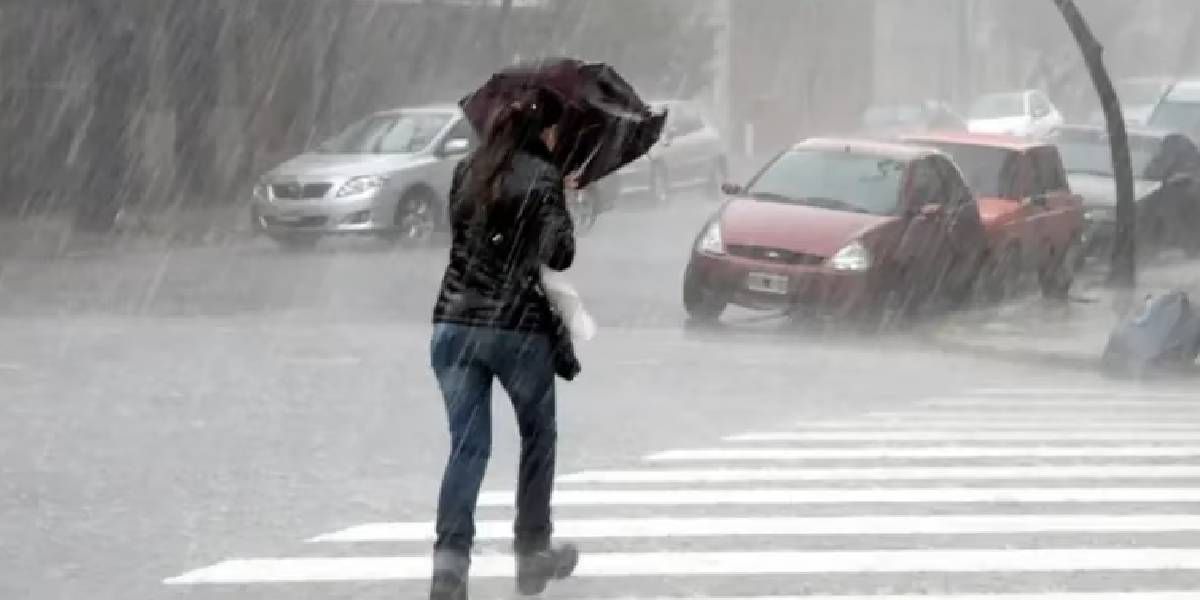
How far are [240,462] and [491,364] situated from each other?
339cm

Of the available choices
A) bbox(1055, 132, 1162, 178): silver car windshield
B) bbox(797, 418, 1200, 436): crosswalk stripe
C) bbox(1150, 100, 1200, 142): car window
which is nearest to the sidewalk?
bbox(1055, 132, 1162, 178): silver car windshield

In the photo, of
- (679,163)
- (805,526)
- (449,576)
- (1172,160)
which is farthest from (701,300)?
(679,163)

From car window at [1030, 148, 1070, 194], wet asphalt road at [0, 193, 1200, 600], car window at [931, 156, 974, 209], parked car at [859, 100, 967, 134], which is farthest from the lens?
parked car at [859, 100, 967, 134]

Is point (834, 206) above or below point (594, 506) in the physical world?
below

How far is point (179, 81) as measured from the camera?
28.7 meters

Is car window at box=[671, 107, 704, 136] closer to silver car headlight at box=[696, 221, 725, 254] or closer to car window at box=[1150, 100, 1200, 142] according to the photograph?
car window at box=[1150, 100, 1200, 142]

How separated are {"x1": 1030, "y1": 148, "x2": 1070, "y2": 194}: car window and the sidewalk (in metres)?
1.05

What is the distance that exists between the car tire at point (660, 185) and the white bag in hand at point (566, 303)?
79.0 feet

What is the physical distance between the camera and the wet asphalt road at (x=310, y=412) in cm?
709

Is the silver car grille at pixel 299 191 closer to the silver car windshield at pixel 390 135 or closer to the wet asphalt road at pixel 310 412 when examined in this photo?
the silver car windshield at pixel 390 135

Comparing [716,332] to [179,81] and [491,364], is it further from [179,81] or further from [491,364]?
[179,81]

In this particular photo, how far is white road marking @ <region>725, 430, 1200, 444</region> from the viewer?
10.3 meters

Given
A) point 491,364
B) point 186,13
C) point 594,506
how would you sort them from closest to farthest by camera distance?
point 491,364, point 594,506, point 186,13

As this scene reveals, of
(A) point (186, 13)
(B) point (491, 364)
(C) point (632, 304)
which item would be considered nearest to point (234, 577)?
(B) point (491, 364)
